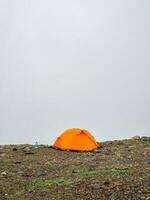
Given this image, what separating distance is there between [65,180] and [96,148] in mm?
9873

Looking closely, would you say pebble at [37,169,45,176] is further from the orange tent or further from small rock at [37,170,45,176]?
the orange tent

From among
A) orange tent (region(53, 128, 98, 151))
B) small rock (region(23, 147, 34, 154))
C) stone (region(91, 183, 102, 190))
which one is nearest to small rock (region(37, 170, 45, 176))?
stone (region(91, 183, 102, 190))

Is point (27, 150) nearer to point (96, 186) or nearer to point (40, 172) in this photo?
point (40, 172)

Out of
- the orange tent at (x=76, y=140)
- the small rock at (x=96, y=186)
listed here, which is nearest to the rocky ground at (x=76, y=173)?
the small rock at (x=96, y=186)

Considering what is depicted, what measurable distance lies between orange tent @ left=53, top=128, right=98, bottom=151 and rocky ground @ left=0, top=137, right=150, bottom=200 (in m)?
0.61

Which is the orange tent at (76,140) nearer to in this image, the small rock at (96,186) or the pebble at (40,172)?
the pebble at (40,172)

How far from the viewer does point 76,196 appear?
14.2 m

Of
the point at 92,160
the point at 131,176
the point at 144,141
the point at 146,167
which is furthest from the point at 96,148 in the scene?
the point at 131,176

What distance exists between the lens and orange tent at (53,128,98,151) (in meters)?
26.4

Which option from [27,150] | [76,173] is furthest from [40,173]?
[27,150]

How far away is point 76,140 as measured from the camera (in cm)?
2669

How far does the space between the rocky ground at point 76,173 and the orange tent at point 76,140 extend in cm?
61

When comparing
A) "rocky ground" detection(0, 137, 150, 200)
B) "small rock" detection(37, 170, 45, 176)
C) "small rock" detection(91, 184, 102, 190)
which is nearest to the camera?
"rocky ground" detection(0, 137, 150, 200)

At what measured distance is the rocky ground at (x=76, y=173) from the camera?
14.3 metres
